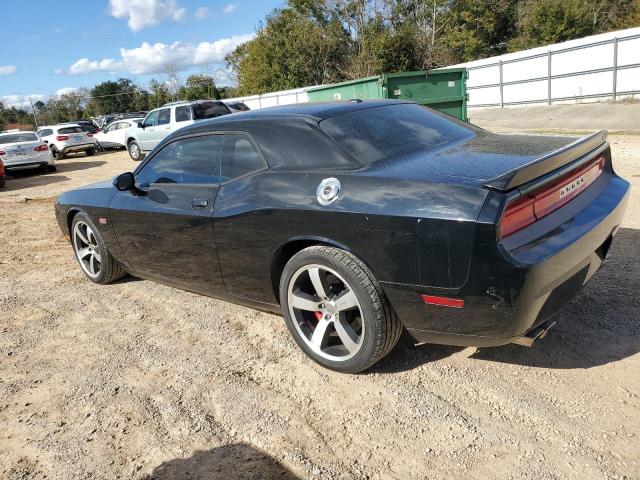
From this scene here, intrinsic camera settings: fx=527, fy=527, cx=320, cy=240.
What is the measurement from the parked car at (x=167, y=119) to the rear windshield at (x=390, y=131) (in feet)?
40.0

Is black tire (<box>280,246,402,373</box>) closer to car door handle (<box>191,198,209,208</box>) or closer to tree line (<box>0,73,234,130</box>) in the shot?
car door handle (<box>191,198,209,208</box>)

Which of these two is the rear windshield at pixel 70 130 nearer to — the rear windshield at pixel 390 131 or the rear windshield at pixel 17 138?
the rear windshield at pixel 17 138

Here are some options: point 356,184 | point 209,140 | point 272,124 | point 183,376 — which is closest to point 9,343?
point 183,376

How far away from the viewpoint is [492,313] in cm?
248

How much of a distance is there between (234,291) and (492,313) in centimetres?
184

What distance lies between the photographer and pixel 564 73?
21.2m

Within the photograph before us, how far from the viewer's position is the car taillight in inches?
96.6

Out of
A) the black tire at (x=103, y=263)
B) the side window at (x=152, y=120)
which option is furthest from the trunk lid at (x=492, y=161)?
the side window at (x=152, y=120)

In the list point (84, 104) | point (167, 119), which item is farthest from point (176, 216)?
point (84, 104)

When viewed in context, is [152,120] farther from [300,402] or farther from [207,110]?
[300,402]

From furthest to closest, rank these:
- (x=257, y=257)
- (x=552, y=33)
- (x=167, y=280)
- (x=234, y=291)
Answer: (x=552, y=33) < (x=167, y=280) < (x=234, y=291) < (x=257, y=257)

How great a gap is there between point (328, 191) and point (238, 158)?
3.03 ft

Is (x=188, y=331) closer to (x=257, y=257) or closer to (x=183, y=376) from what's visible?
(x=183, y=376)

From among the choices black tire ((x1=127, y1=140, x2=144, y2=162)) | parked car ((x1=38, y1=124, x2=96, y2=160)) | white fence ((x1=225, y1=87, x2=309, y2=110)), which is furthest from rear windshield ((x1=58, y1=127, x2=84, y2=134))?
white fence ((x1=225, y1=87, x2=309, y2=110))
